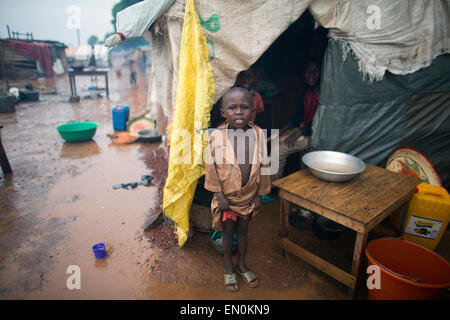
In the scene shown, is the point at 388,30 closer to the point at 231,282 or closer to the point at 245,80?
the point at 245,80

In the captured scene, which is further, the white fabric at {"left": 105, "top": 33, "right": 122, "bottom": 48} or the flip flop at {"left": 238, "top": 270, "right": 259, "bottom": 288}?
the white fabric at {"left": 105, "top": 33, "right": 122, "bottom": 48}

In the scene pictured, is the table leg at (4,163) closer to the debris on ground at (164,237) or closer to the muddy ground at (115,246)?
the muddy ground at (115,246)

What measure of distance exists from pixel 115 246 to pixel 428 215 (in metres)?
3.49

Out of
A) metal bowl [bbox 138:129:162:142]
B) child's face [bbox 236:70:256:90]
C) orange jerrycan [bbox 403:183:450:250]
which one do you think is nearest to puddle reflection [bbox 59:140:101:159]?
A: metal bowl [bbox 138:129:162:142]

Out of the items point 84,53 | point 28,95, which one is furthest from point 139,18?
point 84,53

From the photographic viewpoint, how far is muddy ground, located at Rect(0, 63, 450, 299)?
251cm

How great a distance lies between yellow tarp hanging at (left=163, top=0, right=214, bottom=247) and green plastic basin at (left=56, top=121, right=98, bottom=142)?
4.82 meters

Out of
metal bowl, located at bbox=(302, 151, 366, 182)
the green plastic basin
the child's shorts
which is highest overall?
metal bowl, located at bbox=(302, 151, 366, 182)

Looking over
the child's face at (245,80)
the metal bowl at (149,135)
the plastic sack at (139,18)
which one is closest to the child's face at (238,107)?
the plastic sack at (139,18)

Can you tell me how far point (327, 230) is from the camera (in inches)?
125

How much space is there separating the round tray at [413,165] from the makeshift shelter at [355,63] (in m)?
0.24

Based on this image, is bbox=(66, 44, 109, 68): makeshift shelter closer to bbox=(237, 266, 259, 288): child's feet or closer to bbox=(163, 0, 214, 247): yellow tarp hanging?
bbox=(163, 0, 214, 247): yellow tarp hanging

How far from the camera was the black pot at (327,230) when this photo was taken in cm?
318

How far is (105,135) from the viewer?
7.43 meters
